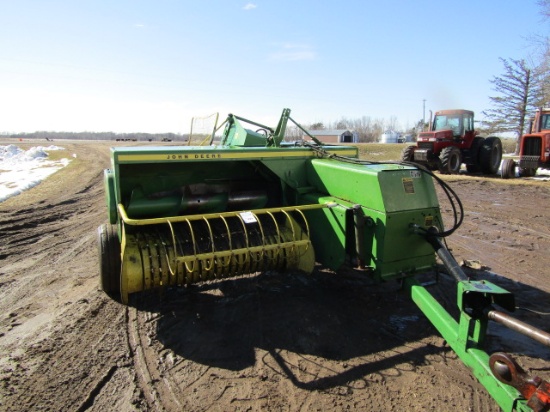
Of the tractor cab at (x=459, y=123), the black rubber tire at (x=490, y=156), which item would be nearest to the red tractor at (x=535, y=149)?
the black rubber tire at (x=490, y=156)

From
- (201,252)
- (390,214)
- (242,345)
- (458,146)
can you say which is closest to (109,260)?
(201,252)

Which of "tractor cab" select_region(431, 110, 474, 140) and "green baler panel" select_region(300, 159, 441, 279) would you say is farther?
"tractor cab" select_region(431, 110, 474, 140)

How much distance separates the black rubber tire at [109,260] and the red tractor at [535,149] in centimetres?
1426

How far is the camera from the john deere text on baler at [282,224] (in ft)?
11.1

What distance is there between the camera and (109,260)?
13.7 ft

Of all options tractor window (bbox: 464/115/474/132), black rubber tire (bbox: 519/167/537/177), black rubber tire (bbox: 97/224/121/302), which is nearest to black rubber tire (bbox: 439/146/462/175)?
tractor window (bbox: 464/115/474/132)

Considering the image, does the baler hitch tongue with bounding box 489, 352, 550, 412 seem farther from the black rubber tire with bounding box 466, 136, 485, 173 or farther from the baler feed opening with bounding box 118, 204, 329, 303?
the black rubber tire with bounding box 466, 136, 485, 173

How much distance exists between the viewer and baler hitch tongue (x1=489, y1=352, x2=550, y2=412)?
191cm

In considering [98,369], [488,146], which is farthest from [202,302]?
[488,146]

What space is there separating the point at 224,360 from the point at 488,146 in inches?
593

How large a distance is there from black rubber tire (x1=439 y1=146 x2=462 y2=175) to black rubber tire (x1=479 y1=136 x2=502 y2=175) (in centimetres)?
88

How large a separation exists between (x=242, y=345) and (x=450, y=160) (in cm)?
1357

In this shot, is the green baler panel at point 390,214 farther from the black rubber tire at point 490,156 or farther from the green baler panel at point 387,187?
the black rubber tire at point 490,156

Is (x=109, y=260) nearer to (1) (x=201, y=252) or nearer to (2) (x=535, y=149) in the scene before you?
(1) (x=201, y=252)
